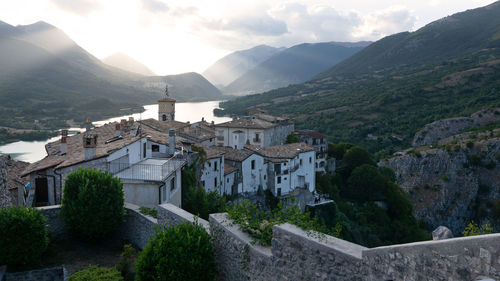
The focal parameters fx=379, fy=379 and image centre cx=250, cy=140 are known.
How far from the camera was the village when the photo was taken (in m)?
13.8

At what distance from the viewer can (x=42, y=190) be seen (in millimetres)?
14211

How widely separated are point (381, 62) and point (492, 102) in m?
93.6

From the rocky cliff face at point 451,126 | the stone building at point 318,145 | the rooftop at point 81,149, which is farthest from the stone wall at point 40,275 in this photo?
the rocky cliff face at point 451,126

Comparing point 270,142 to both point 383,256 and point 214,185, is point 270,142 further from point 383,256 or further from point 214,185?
point 383,256

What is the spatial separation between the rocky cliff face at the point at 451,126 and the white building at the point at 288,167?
34.5 meters

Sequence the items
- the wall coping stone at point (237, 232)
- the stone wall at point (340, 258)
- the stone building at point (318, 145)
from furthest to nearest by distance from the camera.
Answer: the stone building at point (318, 145) → the wall coping stone at point (237, 232) → the stone wall at point (340, 258)

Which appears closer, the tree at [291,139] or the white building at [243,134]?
the white building at [243,134]

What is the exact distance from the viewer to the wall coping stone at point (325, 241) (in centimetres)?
486

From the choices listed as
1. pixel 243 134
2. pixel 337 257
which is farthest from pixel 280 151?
pixel 337 257

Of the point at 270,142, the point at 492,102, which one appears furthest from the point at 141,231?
the point at 492,102

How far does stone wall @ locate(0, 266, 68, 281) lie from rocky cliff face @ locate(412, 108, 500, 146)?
65020 mm

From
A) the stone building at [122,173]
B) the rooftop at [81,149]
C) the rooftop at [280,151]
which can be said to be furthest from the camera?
the rooftop at [280,151]

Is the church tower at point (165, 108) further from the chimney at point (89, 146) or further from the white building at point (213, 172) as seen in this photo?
the chimney at point (89, 146)

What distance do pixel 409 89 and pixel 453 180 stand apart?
156 ft
